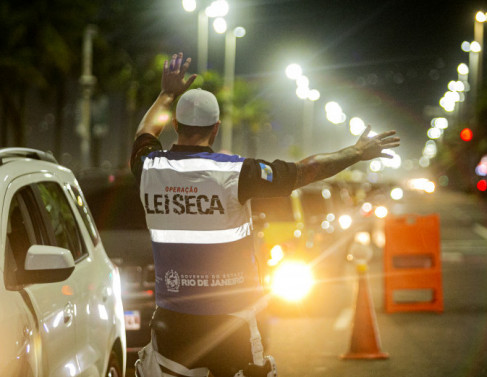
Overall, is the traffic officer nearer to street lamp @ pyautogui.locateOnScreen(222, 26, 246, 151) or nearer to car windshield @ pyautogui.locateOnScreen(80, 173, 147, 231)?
car windshield @ pyautogui.locateOnScreen(80, 173, 147, 231)

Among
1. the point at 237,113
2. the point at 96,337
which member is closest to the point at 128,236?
the point at 96,337

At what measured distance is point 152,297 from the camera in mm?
7977

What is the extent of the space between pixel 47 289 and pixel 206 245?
0.75 metres

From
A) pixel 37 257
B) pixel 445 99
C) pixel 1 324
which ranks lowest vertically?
pixel 1 324

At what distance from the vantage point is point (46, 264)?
13.7 ft

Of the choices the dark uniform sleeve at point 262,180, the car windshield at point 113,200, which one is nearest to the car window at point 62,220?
the dark uniform sleeve at point 262,180

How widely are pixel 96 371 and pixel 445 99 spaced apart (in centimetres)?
12683

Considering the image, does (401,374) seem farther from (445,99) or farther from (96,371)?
(445,99)

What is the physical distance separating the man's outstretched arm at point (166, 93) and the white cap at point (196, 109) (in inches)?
18.5

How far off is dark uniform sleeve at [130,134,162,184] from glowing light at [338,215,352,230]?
52.2 ft

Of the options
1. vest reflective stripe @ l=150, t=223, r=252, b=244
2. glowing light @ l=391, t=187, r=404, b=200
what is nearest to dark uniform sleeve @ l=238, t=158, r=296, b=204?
vest reflective stripe @ l=150, t=223, r=252, b=244

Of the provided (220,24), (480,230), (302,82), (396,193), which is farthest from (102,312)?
(302,82)

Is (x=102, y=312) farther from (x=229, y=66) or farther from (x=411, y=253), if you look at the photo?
(x=229, y=66)

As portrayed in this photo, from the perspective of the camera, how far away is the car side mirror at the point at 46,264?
4.14 meters
